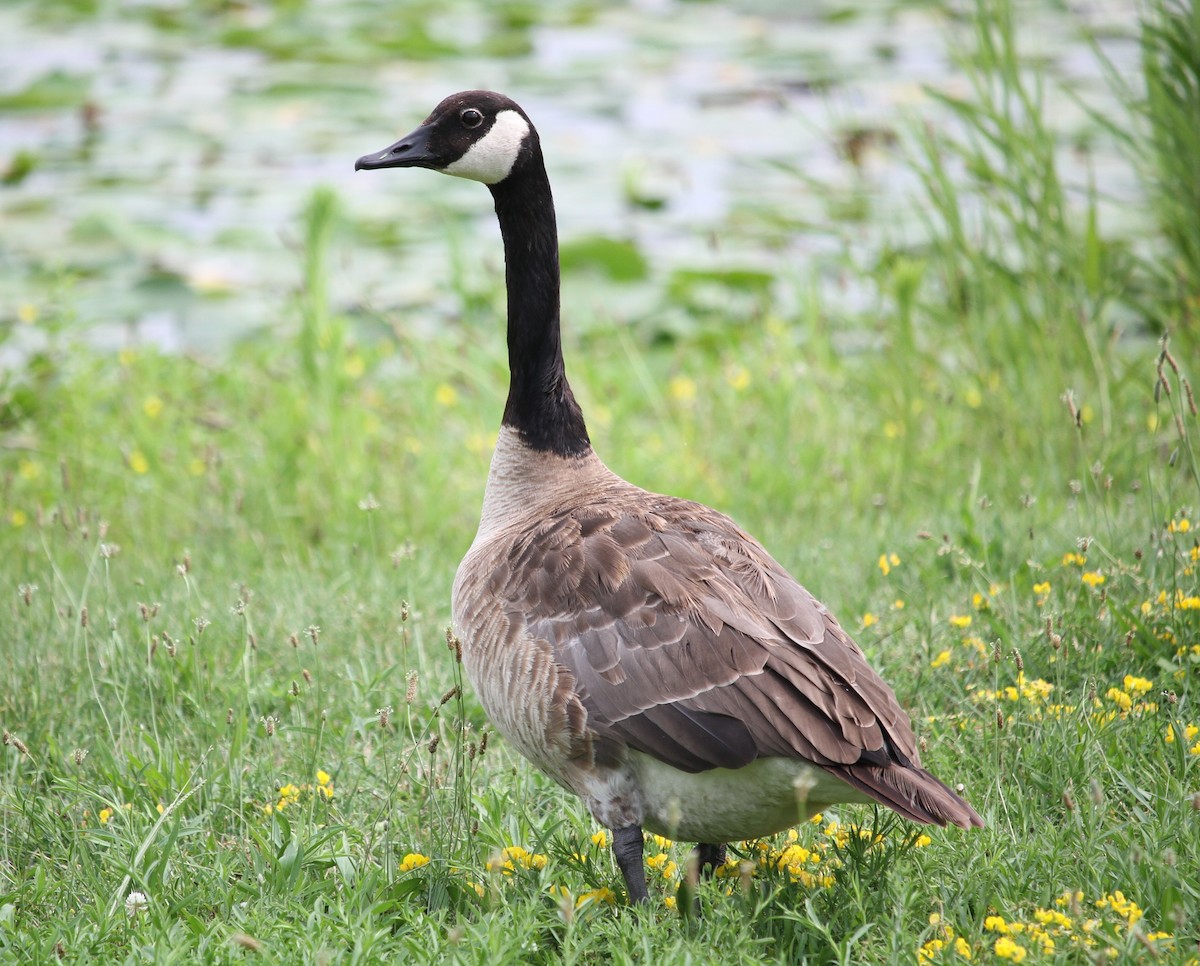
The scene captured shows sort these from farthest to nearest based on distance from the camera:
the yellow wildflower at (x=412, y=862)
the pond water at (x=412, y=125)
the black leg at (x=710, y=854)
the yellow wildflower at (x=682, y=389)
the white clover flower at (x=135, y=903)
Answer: the pond water at (x=412, y=125)
the yellow wildflower at (x=682, y=389)
the black leg at (x=710, y=854)
the yellow wildflower at (x=412, y=862)
the white clover flower at (x=135, y=903)

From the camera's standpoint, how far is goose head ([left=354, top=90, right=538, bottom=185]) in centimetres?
390

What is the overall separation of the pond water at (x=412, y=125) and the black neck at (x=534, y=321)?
7.84ft

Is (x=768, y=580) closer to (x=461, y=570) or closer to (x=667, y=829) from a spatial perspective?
(x=667, y=829)

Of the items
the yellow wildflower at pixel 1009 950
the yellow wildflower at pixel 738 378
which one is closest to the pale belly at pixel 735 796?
the yellow wildflower at pixel 1009 950

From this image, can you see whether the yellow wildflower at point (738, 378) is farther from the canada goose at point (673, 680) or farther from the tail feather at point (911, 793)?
the tail feather at point (911, 793)

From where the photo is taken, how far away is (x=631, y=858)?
305 centimetres

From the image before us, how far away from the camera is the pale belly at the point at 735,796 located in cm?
289

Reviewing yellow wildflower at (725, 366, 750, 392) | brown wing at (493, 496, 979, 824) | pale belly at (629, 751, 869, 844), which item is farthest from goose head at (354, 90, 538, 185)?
yellow wildflower at (725, 366, 750, 392)

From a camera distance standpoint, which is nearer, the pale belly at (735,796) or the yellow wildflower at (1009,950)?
the yellow wildflower at (1009,950)

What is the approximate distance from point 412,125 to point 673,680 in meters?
8.60

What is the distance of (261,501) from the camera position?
6078 millimetres

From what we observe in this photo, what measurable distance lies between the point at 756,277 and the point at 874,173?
2574mm

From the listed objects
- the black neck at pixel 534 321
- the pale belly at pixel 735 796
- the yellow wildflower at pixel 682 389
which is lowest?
the yellow wildflower at pixel 682 389

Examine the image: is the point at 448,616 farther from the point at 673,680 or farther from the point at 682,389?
the point at 682,389
